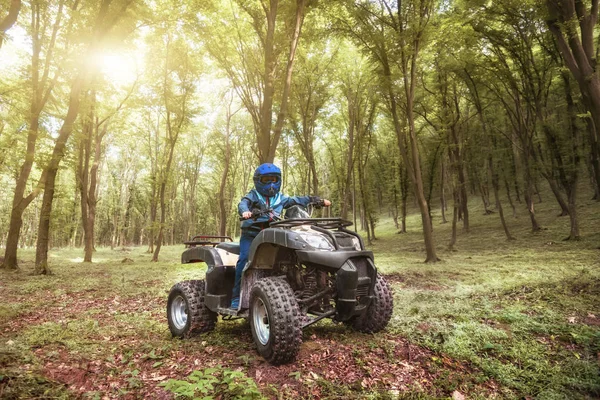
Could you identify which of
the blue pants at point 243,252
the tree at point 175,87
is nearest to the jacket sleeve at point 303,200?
the blue pants at point 243,252

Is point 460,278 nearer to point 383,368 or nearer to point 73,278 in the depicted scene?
point 383,368

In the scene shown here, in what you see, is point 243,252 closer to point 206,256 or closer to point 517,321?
point 206,256

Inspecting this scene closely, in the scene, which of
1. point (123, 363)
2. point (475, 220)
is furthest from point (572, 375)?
point (475, 220)

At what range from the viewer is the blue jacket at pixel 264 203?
4079 mm

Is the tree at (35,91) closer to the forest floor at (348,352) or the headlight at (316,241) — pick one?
the forest floor at (348,352)

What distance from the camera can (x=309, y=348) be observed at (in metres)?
3.74

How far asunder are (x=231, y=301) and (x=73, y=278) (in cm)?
948

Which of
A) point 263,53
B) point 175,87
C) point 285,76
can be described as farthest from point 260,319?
point 175,87

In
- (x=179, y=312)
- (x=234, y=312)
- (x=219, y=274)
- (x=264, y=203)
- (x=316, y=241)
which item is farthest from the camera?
(x=179, y=312)

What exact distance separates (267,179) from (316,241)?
1.34m

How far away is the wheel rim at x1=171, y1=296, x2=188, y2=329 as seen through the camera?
471 cm

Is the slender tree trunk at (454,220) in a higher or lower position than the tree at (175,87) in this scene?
lower

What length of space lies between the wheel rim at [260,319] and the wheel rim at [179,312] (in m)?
1.56

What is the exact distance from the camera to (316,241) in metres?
3.45
